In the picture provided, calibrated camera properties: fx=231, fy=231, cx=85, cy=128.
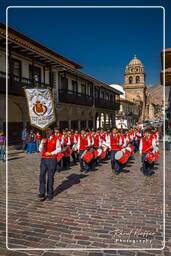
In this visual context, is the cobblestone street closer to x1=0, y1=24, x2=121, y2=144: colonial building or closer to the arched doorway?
x1=0, y1=24, x2=121, y2=144: colonial building

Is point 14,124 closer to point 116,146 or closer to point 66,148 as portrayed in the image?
point 66,148

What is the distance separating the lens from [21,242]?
3.66 m

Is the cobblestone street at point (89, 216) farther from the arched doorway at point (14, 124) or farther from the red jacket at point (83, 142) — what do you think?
the arched doorway at point (14, 124)

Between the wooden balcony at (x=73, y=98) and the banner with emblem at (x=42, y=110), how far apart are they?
1691 cm

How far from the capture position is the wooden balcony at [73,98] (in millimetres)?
22922

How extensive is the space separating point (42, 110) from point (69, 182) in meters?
2.84

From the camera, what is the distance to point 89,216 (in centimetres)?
467

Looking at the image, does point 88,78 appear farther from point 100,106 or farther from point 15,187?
point 15,187

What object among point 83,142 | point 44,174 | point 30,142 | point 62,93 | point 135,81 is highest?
point 135,81

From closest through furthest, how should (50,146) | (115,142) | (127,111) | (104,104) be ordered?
1. (50,146)
2. (115,142)
3. (104,104)
4. (127,111)

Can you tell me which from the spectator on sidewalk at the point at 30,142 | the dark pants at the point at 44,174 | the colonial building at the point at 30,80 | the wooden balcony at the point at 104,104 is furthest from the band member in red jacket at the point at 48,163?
the wooden balcony at the point at 104,104

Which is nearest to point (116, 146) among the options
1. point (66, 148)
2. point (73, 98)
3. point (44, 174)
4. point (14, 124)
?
point (66, 148)

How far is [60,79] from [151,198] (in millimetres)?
19830

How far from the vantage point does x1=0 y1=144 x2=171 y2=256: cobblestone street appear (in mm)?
3639
